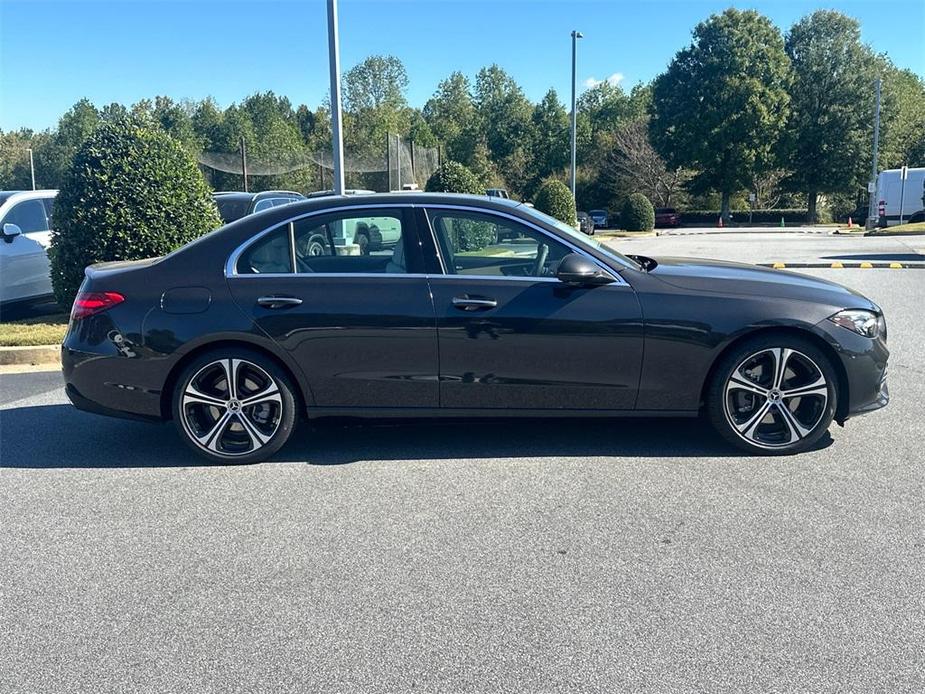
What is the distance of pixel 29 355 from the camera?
8438mm

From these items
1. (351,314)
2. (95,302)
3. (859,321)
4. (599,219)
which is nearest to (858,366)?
(859,321)

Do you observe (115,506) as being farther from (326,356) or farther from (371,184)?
(371,184)

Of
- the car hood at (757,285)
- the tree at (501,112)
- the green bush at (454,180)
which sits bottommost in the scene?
the car hood at (757,285)

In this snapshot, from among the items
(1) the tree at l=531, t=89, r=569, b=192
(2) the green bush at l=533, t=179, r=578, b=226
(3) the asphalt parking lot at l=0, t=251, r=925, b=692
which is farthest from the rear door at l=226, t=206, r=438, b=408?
(1) the tree at l=531, t=89, r=569, b=192

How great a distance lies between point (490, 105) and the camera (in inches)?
3676

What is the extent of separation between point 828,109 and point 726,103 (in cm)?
741

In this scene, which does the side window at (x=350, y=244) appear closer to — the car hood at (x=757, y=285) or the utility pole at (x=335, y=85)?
the car hood at (x=757, y=285)

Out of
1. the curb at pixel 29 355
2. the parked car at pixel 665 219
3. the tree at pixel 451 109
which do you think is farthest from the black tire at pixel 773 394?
the tree at pixel 451 109

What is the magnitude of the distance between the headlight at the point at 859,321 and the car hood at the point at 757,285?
5 centimetres

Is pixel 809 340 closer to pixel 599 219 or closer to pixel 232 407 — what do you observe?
pixel 232 407

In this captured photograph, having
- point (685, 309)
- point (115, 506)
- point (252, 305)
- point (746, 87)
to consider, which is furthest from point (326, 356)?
point (746, 87)

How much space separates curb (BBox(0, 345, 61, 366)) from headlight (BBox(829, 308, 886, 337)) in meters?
7.37

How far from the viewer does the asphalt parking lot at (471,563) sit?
2.93 meters

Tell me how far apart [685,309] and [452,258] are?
4.76 feet
